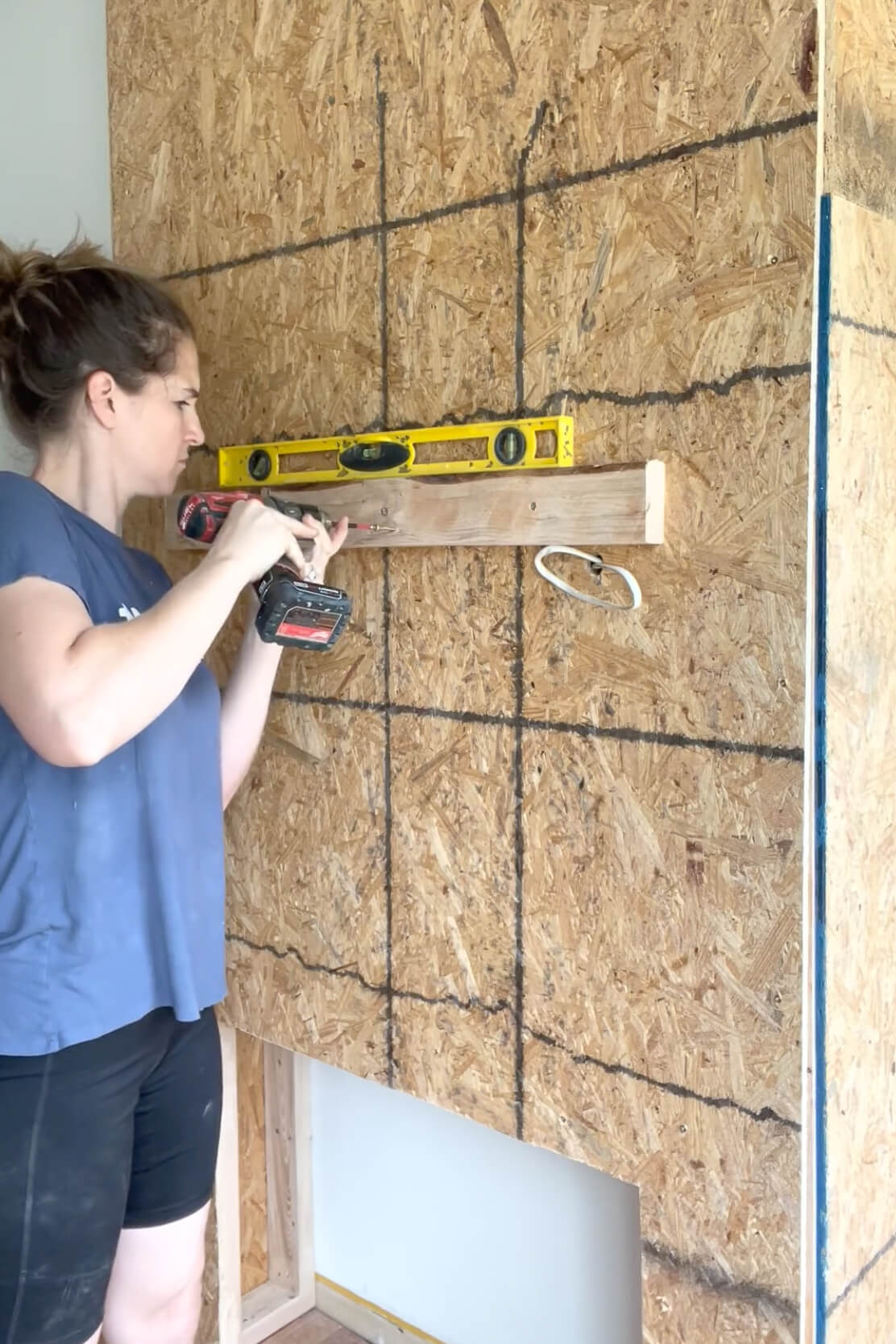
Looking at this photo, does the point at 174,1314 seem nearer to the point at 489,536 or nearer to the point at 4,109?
the point at 489,536

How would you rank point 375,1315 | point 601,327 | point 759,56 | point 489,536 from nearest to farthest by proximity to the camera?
1. point 759,56
2. point 601,327
3. point 489,536
4. point 375,1315

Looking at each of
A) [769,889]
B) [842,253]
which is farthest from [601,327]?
[769,889]

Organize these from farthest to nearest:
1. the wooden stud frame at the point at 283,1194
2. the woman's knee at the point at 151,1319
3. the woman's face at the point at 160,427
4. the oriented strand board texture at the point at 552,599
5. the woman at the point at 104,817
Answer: the wooden stud frame at the point at 283,1194, the woman's knee at the point at 151,1319, the woman's face at the point at 160,427, the oriented strand board texture at the point at 552,599, the woman at the point at 104,817

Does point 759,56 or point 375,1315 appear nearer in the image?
point 759,56

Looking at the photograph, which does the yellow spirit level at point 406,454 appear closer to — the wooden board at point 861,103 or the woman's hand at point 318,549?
the woman's hand at point 318,549

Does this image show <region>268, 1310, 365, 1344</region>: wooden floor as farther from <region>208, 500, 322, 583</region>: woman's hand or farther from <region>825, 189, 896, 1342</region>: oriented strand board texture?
<region>208, 500, 322, 583</region>: woman's hand

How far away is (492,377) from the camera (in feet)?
4.97

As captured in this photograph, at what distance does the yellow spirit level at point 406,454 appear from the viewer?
1.45m

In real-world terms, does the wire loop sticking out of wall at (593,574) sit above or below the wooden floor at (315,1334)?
above

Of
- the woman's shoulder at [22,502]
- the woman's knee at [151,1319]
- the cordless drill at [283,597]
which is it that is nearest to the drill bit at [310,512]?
the cordless drill at [283,597]

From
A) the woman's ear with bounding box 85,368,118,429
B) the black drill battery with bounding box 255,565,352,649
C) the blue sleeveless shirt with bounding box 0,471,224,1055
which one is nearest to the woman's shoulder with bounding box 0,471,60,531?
the blue sleeveless shirt with bounding box 0,471,224,1055

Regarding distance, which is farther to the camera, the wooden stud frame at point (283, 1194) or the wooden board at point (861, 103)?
the wooden stud frame at point (283, 1194)

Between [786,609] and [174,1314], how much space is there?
4.32 ft

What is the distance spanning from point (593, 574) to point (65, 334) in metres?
0.75
